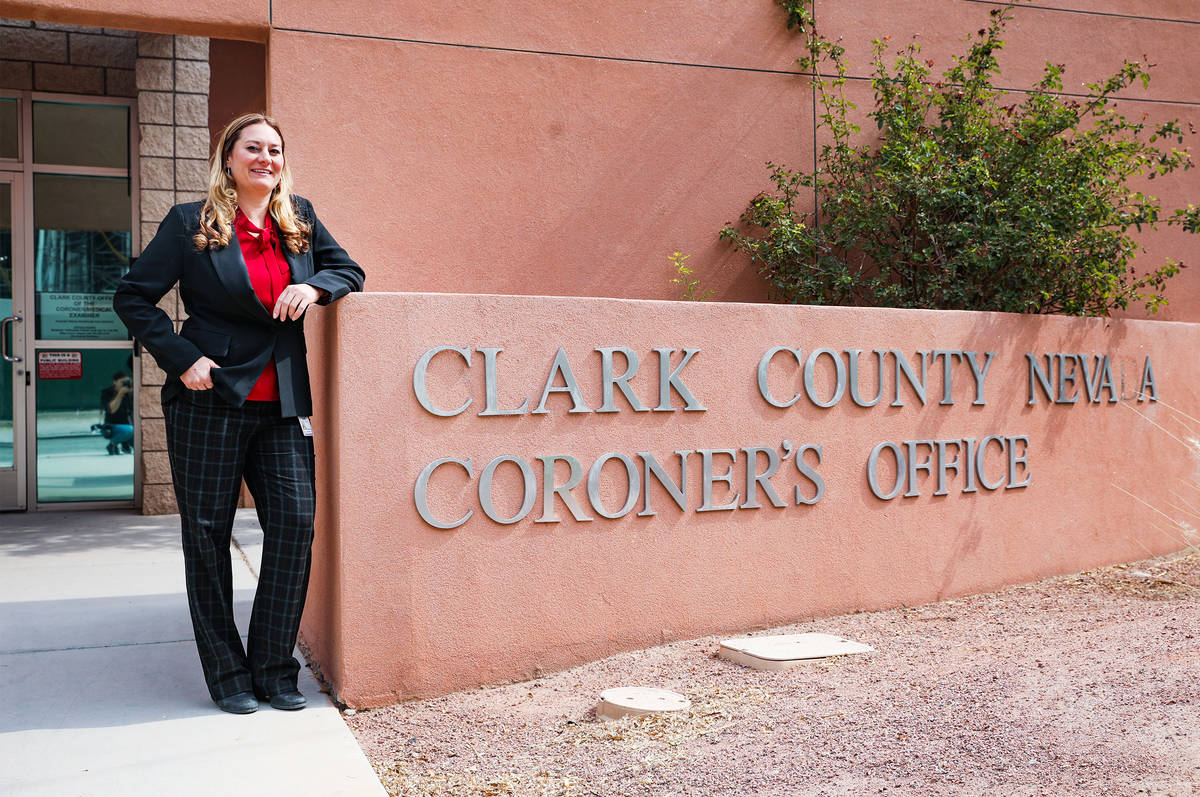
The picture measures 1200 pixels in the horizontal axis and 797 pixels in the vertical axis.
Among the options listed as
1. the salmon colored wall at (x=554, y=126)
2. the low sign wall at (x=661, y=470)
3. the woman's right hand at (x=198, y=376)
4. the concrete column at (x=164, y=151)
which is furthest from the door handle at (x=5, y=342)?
the woman's right hand at (x=198, y=376)

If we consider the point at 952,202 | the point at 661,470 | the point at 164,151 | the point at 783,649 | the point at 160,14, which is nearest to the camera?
the point at 783,649

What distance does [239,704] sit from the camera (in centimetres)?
356

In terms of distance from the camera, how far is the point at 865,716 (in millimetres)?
3549

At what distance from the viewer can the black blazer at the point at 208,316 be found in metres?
3.48

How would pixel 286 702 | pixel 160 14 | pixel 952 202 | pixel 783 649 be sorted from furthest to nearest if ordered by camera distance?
1. pixel 952 202
2. pixel 160 14
3. pixel 783 649
4. pixel 286 702

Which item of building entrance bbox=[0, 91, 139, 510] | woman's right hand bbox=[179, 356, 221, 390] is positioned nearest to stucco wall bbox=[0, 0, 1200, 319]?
woman's right hand bbox=[179, 356, 221, 390]

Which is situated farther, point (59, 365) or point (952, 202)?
point (59, 365)

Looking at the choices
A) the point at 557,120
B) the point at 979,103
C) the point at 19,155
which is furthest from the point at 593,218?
the point at 19,155

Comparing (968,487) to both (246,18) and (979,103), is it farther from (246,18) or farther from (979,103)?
(246,18)

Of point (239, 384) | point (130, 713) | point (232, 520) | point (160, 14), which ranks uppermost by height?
point (160, 14)

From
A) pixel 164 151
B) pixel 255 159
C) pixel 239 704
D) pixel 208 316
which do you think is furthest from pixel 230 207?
pixel 164 151

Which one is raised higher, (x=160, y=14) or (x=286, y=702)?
(x=160, y=14)

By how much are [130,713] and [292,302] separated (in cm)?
146

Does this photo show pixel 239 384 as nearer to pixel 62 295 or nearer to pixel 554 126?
pixel 554 126
